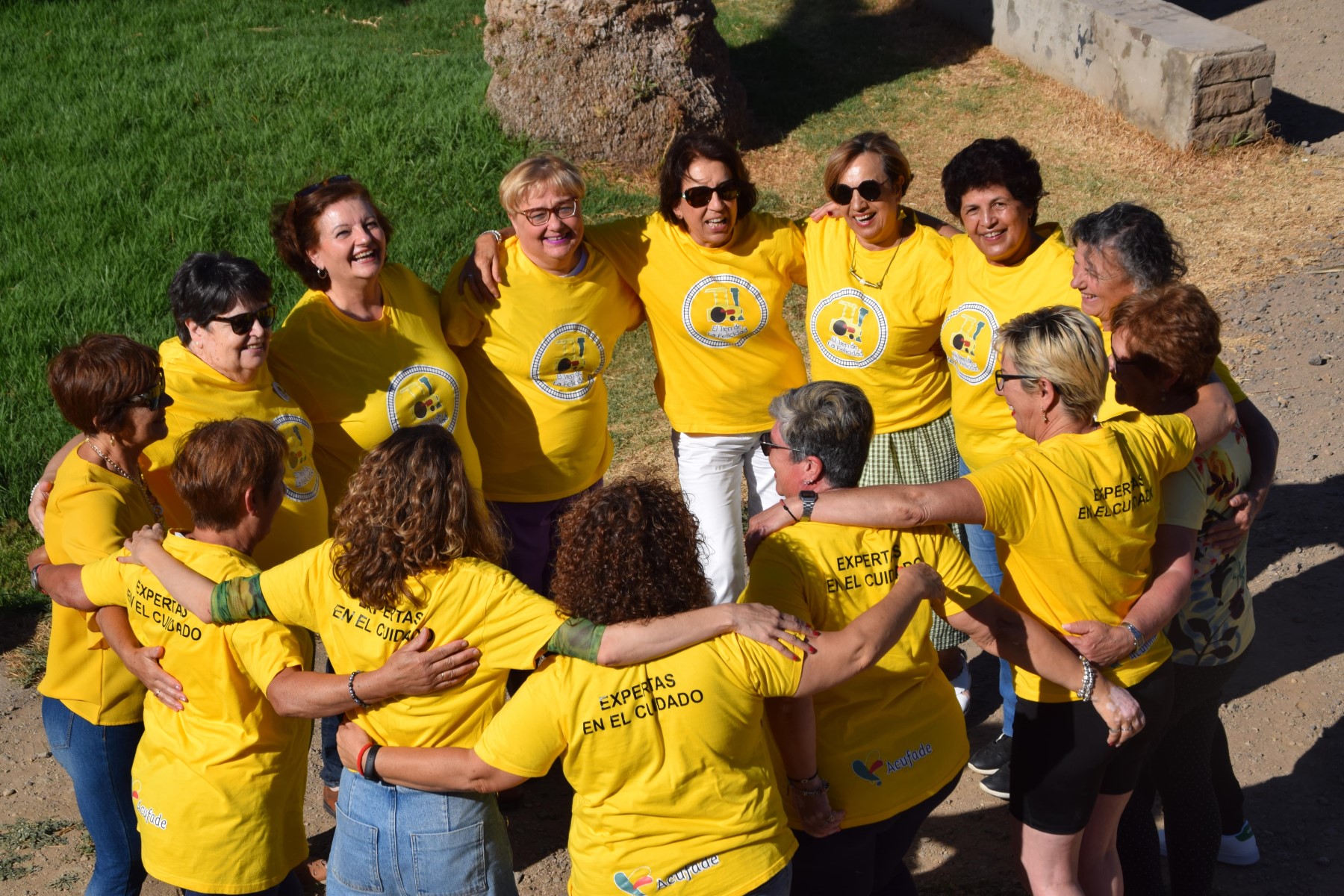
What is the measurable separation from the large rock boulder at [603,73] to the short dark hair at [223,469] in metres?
7.65

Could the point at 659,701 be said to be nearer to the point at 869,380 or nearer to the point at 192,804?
the point at 192,804

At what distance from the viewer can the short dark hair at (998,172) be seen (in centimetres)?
431

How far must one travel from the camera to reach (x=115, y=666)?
3467 mm

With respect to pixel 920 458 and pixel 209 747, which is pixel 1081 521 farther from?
pixel 209 747

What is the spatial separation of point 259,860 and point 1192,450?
2721 mm

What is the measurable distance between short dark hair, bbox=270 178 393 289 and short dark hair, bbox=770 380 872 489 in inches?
74.2

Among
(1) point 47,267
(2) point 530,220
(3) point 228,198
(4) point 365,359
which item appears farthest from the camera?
(3) point 228,198

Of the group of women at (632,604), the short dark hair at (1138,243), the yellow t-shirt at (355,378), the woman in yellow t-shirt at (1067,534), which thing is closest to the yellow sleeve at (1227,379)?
the group of women at (632,604)

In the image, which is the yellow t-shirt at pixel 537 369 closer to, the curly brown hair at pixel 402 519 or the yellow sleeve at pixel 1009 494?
the curly brown hair at pixel 402 519

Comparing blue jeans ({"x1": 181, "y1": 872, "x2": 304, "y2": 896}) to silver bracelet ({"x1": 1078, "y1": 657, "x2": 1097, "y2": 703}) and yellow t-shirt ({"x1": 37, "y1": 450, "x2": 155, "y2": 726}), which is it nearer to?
yellow t-shirt ({"x1": 37, "y1": 450, "x2": 155, "y2": 726})

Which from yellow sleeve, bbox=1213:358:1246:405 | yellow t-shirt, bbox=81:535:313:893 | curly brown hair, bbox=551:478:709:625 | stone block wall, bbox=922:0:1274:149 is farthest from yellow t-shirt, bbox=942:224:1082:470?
stone block wall, bbox=922:0:1274:149

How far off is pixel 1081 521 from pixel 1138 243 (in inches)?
47.7

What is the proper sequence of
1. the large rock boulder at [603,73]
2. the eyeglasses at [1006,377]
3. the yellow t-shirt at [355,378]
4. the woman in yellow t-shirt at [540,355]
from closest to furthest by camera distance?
1. the eyeglasses at [1006,377]
2. the yellow t-shirt at [355,378]
3. the woman in yellow t-shirt at [540,355]
4. the large rock boulder at [603,73]

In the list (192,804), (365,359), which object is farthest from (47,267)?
(192,804)
